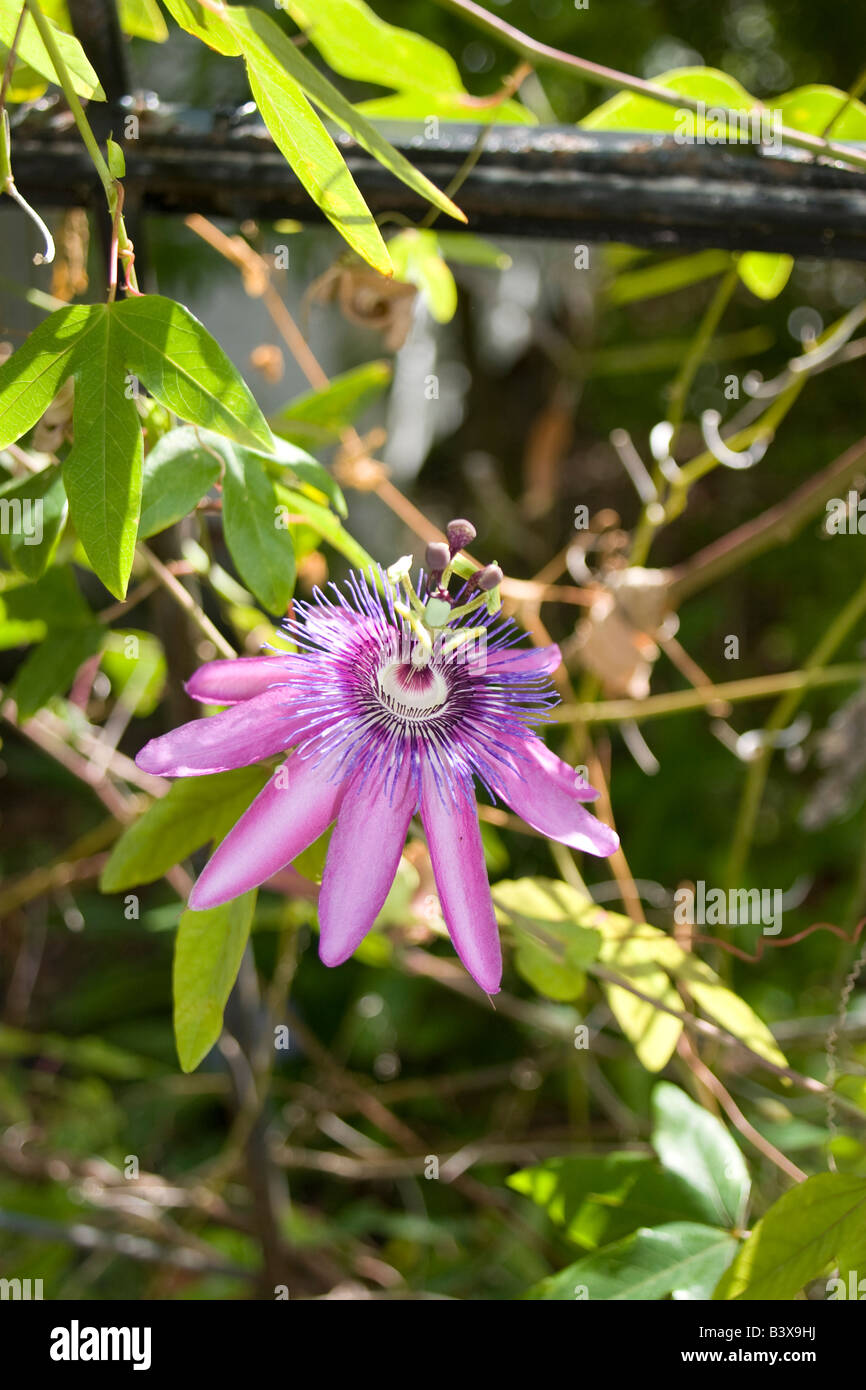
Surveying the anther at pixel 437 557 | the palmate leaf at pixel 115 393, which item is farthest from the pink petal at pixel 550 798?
the palmate leaf at pixel 115 393

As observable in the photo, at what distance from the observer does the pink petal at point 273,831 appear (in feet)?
1.82

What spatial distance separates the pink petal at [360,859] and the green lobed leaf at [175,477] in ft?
0.58

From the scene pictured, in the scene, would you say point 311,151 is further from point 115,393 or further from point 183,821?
point 183,821

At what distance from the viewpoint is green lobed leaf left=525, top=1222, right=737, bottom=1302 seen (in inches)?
27.5

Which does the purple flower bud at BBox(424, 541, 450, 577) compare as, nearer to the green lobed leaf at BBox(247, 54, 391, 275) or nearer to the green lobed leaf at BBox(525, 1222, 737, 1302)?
the green lobed leaf at BBox(247, 54, 391, 275)

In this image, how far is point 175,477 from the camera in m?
0.63

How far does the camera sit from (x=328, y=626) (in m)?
0.64


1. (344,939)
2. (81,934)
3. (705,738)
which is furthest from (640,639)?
(81,934)

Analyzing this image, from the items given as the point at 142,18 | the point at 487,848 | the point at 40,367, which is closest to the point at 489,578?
the point at 40,367

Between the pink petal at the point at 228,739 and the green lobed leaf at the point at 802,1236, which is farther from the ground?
the pink petal at the point at 228,739

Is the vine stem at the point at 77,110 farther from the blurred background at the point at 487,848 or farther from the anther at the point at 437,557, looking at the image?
the blurred background at the point at 487,848

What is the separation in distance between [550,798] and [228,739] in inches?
6.8

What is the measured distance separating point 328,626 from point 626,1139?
3.19 feet

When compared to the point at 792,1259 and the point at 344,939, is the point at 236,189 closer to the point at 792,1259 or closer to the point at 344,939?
the point at 344,939
